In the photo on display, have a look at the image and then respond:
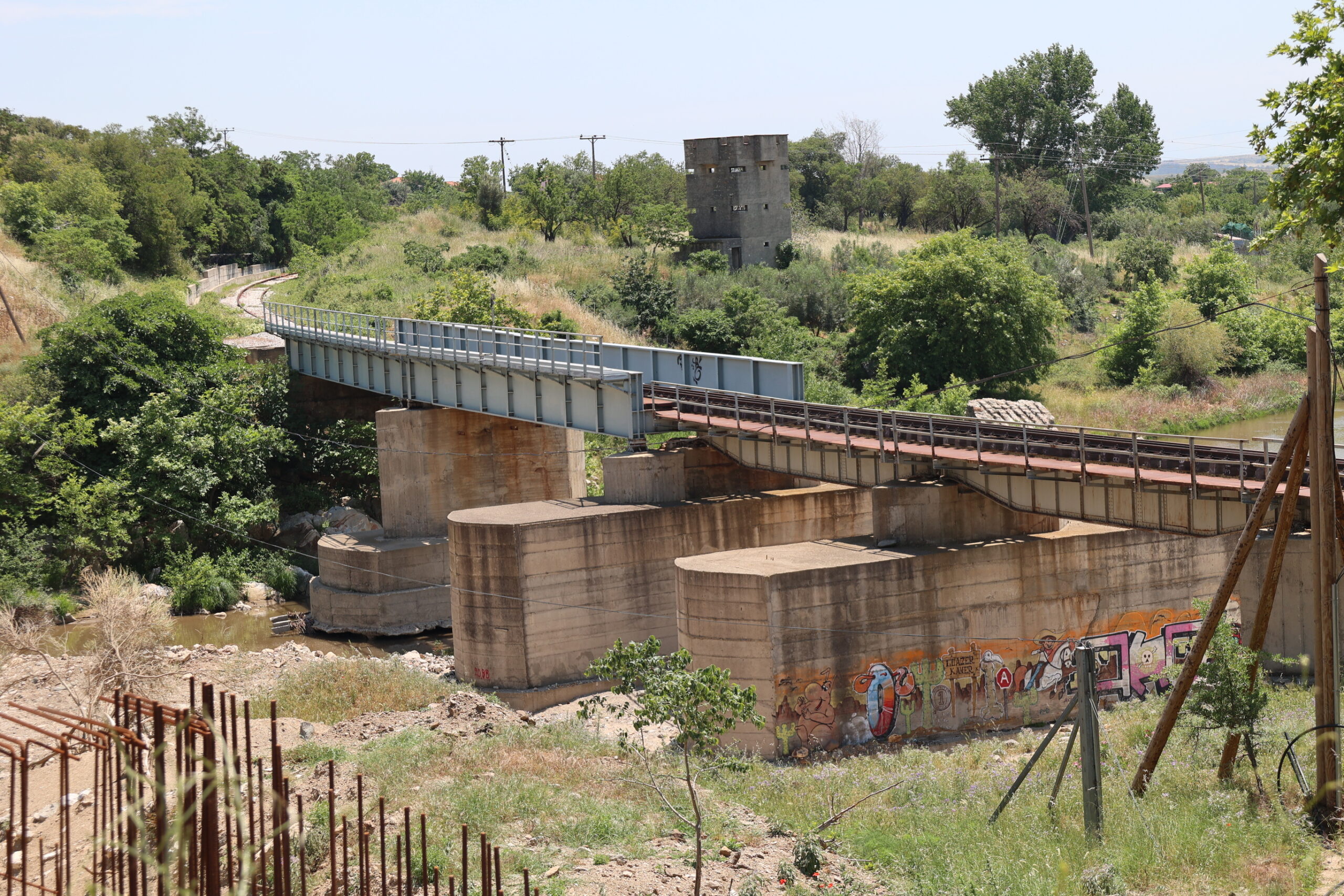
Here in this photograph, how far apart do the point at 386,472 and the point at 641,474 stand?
42.6 feet

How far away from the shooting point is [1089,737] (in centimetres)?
1465

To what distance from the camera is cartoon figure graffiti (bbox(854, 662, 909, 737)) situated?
88.8 feet

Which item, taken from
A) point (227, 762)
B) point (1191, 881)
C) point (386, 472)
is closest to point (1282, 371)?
point (386, 472)

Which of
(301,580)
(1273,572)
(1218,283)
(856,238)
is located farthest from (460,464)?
(856,238)

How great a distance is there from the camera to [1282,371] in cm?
6794

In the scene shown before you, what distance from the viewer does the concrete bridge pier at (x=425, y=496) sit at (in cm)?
4106

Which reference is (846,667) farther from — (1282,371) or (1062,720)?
(1282,371)

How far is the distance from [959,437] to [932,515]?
1987mm

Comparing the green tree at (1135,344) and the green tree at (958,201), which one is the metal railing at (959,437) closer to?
the green tree at (1135,344)

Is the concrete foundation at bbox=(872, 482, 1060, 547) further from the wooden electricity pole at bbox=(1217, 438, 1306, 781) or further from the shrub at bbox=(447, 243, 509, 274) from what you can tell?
the shrub at bbox=(447, 243, 509, 274)

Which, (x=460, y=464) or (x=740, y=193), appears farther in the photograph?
(x=740, y=193)

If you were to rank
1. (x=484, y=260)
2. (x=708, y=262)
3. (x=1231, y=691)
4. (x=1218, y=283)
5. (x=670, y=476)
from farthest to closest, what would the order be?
1. (x=708, y=262)
2. (x=484, y=260)
3. (x=1218, y=283)
4. (x=670, y=476)
5. (x=1231, y=691)

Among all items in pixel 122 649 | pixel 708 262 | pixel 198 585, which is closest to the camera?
pixel 122 649

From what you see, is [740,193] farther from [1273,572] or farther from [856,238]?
[1273,572]
